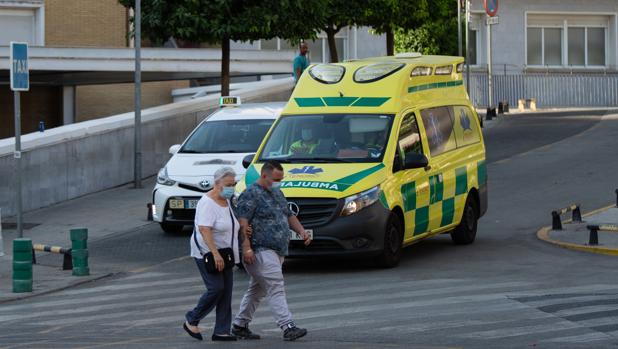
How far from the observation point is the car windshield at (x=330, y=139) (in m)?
16.4

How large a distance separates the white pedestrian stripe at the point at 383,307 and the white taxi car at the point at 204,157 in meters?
3.51

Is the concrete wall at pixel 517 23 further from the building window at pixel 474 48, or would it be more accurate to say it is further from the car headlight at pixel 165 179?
the car headlight at pixel 165 179

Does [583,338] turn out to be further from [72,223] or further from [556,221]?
[72,223]

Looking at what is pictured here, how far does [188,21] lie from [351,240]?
13.0 meters

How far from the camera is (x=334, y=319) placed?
12.6 m

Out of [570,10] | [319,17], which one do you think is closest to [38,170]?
[319,17]

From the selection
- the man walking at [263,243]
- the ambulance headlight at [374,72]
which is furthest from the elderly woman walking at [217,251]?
the ambulance headlight at [374,72]

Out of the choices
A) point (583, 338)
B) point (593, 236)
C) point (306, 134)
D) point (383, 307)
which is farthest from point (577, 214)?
point (583, 338)

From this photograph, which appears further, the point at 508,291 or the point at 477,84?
the point at 477,84

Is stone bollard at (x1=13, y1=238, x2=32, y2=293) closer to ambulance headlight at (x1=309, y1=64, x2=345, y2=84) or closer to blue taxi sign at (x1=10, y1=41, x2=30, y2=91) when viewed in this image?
blue taxi sign at (x1=10, y1=41, x2=30, y2=91)

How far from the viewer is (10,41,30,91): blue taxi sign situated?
16.8 meters

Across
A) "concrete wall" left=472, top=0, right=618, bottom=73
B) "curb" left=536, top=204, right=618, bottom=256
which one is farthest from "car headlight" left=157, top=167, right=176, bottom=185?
"concrete wall" left=472, top=0, right=618, bottom=73

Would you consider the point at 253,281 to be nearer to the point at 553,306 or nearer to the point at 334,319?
the point at 334,319

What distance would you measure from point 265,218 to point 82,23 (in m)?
33.3
